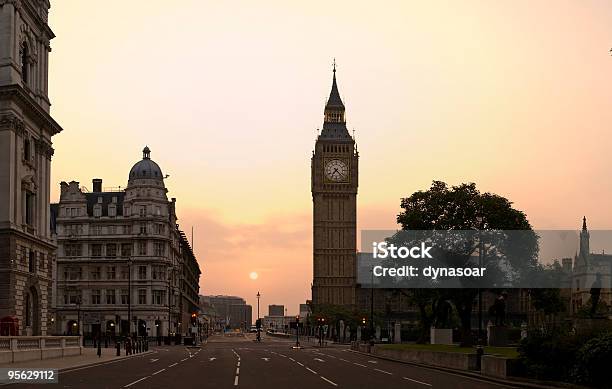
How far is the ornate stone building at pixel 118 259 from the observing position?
135625mm

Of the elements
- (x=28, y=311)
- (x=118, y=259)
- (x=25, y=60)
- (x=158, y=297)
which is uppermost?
(x=25, y=60)

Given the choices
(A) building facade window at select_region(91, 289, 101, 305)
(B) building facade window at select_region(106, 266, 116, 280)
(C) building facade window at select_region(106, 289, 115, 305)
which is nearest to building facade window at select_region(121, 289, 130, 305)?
(C) building facade window at select_region(106, 289, 115, 305)

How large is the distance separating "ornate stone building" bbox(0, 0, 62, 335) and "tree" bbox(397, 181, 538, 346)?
3211cm

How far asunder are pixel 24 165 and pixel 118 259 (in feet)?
232

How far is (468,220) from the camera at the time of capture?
75.9m

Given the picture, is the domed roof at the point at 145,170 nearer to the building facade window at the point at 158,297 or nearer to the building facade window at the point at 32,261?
the building facade window at the point at 158,297

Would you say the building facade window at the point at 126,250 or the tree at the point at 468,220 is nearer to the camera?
the tree at the point at 468,220

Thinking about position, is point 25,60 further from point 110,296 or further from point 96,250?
point 110,296

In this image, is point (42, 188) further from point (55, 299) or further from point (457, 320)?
point (457, 320)

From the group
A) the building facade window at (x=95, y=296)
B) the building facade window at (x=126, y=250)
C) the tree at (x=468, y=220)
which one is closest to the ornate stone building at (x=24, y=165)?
the tree at (x=468, y=220)

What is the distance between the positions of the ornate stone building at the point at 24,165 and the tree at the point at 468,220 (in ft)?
105

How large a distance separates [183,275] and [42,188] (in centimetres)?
10168

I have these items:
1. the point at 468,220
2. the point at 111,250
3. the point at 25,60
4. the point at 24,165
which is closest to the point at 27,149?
the point at 24,165

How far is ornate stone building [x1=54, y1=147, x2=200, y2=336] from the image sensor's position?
13562 cm
